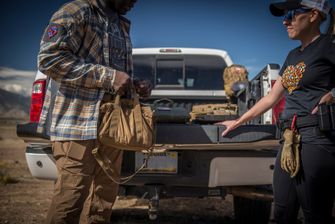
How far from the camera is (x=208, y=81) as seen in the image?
5621mm

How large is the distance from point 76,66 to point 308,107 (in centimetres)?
141

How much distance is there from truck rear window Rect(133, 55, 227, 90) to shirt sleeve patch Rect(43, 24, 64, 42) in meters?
3.28

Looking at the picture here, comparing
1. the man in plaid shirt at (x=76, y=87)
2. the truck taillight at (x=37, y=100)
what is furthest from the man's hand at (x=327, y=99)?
the truck taillight at (x=37, y=100)

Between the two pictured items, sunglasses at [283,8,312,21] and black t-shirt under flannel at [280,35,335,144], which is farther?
sunglasses at [283,8,312,21]

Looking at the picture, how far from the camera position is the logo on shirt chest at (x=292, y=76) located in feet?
7.45

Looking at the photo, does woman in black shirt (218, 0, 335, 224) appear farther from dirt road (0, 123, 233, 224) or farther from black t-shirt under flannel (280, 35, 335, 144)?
dirt road (0, 123, 233, 224)

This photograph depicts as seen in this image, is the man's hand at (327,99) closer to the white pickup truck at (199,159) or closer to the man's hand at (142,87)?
the white pickup truck at (199,159)

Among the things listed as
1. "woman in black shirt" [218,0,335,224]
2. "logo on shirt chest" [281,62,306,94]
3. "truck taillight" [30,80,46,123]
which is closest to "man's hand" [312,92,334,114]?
"woman in black shirt" [218,0,335,224]

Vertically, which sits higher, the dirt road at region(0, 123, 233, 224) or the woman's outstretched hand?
the woman's outstretched hand

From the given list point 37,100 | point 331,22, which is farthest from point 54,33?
point 331,22

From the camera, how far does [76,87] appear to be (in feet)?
7.68

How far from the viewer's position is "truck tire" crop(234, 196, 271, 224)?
392cm

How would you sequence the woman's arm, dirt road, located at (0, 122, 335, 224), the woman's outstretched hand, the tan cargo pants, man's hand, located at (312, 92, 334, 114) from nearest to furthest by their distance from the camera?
1. man's hand, located at (312, 92, 334, 114)
2. the tan cargo pants
3. the woman's arm
4. the woman's outstretched hand
5. dirt road, located at (0, 122, 335, 224)

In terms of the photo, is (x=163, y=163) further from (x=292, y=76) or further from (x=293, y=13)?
(x=293, y=13)
